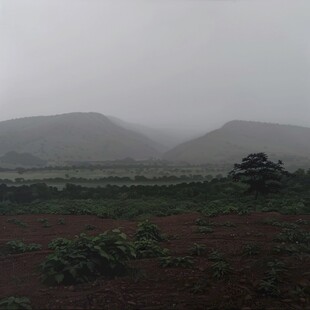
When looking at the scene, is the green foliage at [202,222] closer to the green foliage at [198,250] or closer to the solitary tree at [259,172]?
the green foliage at [198,250]

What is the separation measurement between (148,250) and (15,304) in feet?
13.1

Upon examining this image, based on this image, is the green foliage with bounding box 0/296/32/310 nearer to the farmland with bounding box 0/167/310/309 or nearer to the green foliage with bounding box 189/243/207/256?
the farmland with bounding box 0/167/310/309

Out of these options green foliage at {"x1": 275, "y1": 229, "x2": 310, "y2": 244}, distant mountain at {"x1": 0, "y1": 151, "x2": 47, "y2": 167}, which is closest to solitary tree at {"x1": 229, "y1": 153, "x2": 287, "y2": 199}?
green foliage at {"x1": 275, "y1": 229, "x2": 310, "y2": 244}

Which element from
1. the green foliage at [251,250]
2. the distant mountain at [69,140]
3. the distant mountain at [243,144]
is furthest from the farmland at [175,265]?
the distant mountain at [69,140]

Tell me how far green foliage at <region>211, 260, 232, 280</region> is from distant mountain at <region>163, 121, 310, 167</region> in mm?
72002

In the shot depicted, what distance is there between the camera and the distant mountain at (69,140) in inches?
3826

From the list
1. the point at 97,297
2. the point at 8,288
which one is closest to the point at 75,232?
the point at 8,288

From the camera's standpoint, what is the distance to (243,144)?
103m

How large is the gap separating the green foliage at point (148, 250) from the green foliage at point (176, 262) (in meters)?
0.68

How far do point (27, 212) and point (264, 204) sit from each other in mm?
12498

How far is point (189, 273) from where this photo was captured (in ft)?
26.3

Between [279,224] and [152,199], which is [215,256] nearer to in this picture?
[279,224]

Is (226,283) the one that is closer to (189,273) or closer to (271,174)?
(189,273)

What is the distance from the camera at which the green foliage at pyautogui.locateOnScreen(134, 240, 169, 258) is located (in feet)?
31.0
